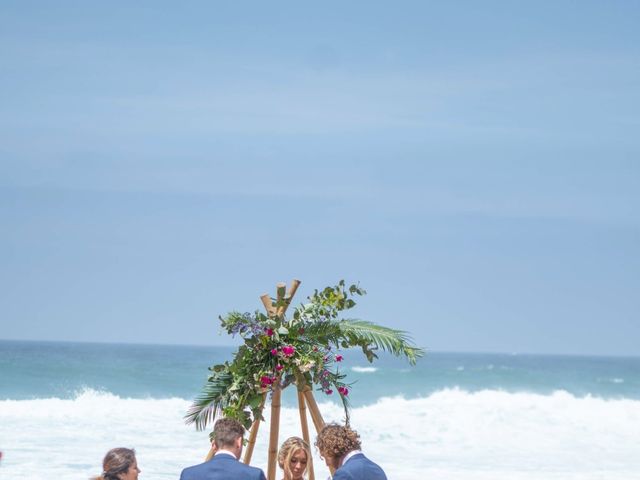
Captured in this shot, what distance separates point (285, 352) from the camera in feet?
25.1

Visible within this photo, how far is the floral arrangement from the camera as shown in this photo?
7.65m

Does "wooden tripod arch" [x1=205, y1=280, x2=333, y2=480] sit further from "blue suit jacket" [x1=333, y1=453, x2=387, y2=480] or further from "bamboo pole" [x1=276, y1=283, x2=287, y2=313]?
"blue suit jacket" [x1=333, y1=453, x2=387, y2=480]

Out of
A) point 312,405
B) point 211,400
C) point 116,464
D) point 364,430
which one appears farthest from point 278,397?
point 364,430

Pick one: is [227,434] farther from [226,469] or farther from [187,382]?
[187,382]

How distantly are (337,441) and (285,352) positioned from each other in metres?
2.09

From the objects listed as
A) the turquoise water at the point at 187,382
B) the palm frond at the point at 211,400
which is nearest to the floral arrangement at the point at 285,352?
the palm frond at the point at 211,400

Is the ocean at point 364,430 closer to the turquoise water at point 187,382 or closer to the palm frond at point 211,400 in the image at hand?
the turquoise water at point 187,382

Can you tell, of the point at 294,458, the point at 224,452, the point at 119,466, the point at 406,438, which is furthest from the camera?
the point at 406,438

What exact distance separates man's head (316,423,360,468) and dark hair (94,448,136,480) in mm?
1029

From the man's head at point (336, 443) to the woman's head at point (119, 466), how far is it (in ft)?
3.34

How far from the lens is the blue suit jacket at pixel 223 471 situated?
17.7ft

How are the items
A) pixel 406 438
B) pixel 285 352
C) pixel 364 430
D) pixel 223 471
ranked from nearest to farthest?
1. pixel 223 471
2. pixel 285 352
3. pixel 406 438
4. pixel 364 430

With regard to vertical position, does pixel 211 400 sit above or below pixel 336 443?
above

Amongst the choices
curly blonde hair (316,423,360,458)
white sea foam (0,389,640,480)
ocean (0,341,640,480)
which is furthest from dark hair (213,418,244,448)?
white sea foam (0,389,640,480)
